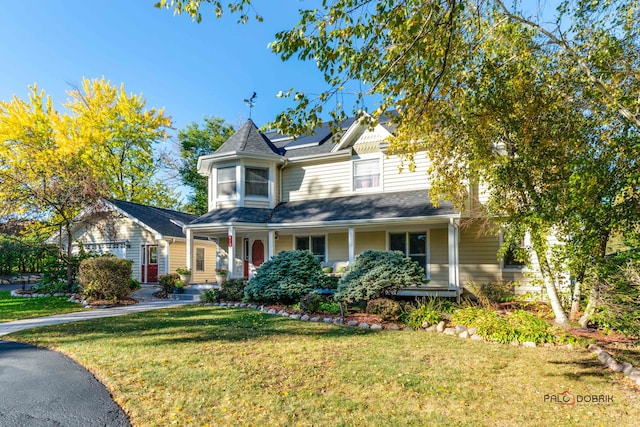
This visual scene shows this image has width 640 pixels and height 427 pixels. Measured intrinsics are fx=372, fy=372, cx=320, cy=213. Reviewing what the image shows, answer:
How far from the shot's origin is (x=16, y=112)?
23375mm

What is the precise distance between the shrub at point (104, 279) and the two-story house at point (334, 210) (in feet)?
9.17

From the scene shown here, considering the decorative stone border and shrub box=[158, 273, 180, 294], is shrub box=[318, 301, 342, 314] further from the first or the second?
shrub box=[158, 273, 180, 294]

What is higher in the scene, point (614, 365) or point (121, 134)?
point (121, 134)

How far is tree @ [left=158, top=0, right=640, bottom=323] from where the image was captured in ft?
21.6

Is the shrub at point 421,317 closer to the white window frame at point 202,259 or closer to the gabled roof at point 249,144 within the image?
the gabled roof at point 249,144

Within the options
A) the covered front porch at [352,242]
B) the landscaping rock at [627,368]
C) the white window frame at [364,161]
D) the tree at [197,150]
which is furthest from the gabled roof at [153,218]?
the landscaping rock at [627,368]

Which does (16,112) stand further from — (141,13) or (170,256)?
(141,13)

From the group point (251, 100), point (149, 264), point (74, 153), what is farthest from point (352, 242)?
point (74, 153)

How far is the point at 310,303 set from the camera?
10031 mm

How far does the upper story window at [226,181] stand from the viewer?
15781 millimetres

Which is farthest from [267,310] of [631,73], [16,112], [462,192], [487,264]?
[16,112]

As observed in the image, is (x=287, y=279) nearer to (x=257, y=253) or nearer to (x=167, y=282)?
(x=257, y=253)

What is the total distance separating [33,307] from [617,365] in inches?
588

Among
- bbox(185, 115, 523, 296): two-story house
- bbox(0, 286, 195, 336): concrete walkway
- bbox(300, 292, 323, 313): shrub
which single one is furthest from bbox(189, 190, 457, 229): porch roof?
bbox(300, 292, 323, 313): shrub
